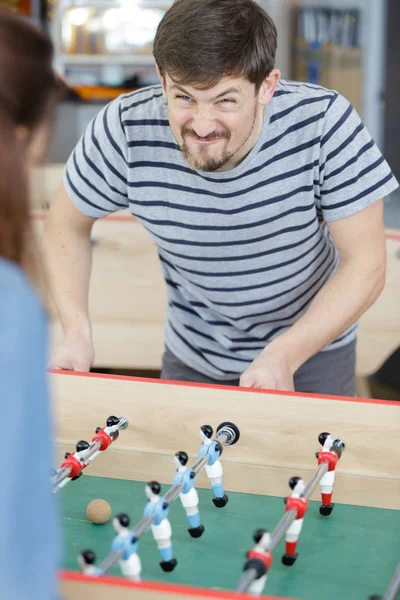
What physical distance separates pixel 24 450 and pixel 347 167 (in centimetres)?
124

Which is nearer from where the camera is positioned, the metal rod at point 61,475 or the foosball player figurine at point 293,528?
the foosball player figurine at point 293,528

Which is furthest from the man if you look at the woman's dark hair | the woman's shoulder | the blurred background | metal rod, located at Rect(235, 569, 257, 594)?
the blurred background

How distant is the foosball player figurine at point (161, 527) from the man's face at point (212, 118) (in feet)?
2.43

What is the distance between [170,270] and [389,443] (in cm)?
76

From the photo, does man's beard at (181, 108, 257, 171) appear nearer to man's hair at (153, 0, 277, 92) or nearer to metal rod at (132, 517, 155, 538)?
man's hair at (153, 0, 277, 92)

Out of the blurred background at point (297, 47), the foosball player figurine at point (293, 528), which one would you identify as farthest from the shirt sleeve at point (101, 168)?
the blurred background at point (297, 47)

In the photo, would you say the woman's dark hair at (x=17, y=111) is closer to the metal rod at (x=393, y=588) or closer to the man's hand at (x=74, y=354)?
the metal rod at (x=393, y=588)

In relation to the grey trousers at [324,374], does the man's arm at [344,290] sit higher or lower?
higher

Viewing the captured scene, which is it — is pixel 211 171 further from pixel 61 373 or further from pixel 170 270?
pixel 61 373

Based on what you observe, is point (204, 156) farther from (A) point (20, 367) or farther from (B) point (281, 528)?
(A) point (20, 367)

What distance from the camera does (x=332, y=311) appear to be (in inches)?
70.1

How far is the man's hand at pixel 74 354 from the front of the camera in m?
1.86

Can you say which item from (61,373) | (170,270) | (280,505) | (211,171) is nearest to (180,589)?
(280,505)

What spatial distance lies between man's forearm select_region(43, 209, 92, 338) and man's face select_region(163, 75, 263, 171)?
0.43 m
